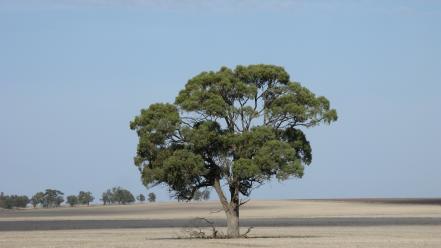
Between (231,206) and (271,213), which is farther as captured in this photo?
(271,213)

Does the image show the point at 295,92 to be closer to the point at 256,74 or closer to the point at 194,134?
the point at 256,74

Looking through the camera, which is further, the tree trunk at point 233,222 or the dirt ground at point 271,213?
the dirt ground at point 271,213

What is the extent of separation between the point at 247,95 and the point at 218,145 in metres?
3.30

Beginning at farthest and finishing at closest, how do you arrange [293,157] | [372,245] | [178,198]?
[178,198] < [293,157] < [372,245]

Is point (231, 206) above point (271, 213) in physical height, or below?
below

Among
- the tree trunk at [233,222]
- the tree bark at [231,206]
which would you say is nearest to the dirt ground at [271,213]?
the tree trunk at [233,222]

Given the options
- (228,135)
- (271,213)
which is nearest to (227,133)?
(228,135)

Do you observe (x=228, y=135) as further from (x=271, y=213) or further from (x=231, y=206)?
(x=271, y=213)

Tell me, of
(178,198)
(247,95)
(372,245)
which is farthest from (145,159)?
(372,245)

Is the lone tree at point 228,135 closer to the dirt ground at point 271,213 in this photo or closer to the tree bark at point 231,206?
the tree bark at point 231,206

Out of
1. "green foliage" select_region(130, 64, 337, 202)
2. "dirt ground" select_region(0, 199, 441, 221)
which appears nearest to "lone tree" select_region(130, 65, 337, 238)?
"green foliage" select_region(130, 64, 337, 202)

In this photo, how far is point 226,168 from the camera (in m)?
51.1

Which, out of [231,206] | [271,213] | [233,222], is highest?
[271,213]

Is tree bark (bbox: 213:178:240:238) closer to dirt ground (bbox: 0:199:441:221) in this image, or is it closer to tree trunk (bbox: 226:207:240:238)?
tree trunk (bbox: 226:207:240:238)
